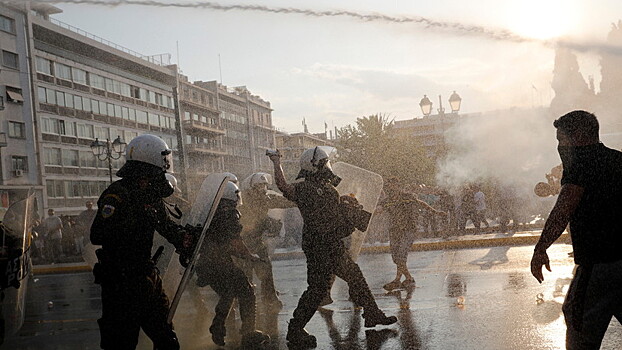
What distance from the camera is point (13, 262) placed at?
4.89 metres

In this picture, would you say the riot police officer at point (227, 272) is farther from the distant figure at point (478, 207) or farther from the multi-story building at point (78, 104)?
the multi-story building at point (78, 104)

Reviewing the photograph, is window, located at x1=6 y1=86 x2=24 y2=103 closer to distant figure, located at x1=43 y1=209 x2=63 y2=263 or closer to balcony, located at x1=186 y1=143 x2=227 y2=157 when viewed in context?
balcony, located at x1=186 y1=143 x2=227 y2=157

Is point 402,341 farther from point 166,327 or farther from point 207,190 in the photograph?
point 207,190

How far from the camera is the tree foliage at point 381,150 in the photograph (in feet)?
113

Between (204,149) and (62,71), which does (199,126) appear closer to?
(204,149)

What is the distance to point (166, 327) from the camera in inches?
155

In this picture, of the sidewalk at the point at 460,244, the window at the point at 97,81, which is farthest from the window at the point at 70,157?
the sidewalk at the point at 460,244

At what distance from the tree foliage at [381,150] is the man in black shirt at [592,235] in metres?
30.8

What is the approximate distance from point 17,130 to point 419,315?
3850cm

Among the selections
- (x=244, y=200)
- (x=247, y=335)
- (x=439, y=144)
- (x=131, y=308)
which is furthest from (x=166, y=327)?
(x=439, y=144)

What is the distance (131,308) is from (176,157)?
55703mm

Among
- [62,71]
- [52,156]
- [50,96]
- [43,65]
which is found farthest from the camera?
[62,71]

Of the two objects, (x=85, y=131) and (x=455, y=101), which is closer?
(x=455, y=101)

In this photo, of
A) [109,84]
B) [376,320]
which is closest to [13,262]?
[376,320]
